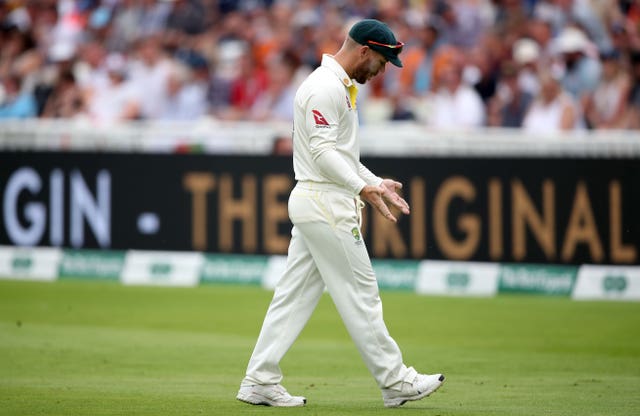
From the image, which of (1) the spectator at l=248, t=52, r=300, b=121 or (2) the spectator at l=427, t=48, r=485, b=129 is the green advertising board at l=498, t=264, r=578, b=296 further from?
(1) the spectator at l=248, t=52, r=300, b=121

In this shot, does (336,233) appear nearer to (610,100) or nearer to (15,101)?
(610,100)

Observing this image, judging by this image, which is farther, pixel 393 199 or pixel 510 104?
pixel 510 104

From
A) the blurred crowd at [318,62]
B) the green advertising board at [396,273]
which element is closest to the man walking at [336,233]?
the green advertising board at [396,273]

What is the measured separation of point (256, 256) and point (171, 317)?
2.83 m

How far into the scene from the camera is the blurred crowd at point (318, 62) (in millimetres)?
17062

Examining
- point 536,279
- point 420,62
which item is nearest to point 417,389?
point 536,279

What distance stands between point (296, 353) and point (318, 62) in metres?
8.09

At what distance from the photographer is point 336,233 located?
806cm

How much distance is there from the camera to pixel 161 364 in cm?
1056

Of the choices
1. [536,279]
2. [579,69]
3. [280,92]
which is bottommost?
[536,279]

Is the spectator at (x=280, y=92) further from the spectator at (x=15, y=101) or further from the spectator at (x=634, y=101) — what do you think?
the spectator at (x=634, y=101)

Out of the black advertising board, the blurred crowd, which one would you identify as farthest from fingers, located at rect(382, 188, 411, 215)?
the blurred crowd

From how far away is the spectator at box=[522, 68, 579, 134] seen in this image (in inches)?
646

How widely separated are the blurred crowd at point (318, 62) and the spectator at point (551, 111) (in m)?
0.01
